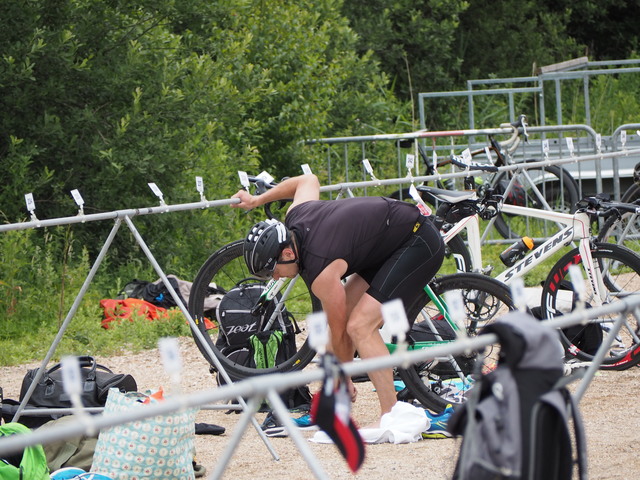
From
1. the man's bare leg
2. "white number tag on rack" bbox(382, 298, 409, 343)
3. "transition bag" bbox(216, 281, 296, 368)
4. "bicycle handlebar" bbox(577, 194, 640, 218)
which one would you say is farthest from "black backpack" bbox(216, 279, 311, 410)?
"white number tag on rack" bbox(382, 298, 409, 343)

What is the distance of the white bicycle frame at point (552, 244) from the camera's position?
650 cm

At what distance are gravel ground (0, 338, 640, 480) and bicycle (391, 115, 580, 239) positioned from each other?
3.08 metres

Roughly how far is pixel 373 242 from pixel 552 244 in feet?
6.03

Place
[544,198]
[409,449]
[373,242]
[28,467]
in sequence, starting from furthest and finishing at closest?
[544,198] → [373,242] → [409,449] → [28,467]

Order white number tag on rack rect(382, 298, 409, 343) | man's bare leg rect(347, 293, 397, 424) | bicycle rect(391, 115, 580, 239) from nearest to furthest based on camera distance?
1. white number tag on rack rect(382, 298, 409, 343)
2. man's bare leg rect(347, 293, 397, 424)
3. bicycle rect(391, 115, 580, 239)

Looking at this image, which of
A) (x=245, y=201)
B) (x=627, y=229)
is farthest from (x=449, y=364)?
(x=627, y=229)

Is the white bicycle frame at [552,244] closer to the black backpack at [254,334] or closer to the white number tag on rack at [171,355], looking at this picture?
Result: the black backpack at [254,334]

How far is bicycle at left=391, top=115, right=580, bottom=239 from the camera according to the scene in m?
9.59

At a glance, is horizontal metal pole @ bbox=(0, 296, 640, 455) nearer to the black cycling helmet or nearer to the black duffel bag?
the black cycling helmet

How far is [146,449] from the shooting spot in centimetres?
461

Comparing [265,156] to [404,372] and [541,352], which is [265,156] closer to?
[404,372]

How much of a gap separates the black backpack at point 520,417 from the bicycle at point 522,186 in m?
6.59

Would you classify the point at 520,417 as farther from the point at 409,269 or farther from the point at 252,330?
the point at 252,330

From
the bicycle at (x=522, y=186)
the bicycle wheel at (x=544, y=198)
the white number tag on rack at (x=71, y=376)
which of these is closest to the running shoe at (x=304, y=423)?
the white number tag on rack at (x=71, y=376)
